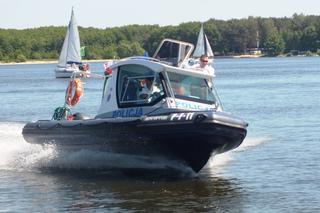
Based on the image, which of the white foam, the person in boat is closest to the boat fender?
the person in boat

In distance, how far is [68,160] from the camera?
2017cm

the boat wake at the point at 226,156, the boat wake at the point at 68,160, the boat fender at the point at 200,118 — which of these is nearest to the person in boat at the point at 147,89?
the boat wake at the point at 68,160

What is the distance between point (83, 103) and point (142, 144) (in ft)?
92.4

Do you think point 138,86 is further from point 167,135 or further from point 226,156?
point 226,156

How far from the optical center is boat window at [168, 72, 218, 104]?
18.8 m

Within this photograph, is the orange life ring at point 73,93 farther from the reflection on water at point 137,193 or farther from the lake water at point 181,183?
the reflection on water at point 137,193

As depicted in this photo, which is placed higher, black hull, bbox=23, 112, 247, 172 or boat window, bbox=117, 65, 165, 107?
boat window, bbox=117, 65, 165, 107

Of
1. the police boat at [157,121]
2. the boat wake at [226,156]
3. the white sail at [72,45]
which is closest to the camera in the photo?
the police boat at [157,121]

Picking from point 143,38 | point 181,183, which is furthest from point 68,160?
point 143,38

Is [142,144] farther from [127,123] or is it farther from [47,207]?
[47,207]

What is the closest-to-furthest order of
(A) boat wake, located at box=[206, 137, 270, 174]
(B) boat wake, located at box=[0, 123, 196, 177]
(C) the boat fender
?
1. (C) the boat fender
2. (B) boat wake, located at box=[0, 123, 196, 177]
3. (A) boat wake, located at box=[206, 137, 270, 174]

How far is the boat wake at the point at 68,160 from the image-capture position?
18.8 meters

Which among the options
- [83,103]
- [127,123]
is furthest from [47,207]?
[83,103]

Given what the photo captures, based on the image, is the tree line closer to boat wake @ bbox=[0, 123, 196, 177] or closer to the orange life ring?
boat wake @ bbox=[0, 123, 196, 177]
